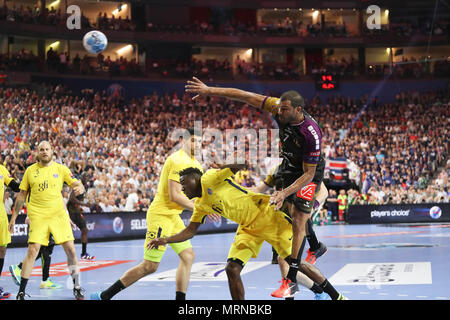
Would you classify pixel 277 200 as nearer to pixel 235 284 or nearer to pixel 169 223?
pixel 235 284

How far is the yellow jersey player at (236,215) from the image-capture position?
7484mm

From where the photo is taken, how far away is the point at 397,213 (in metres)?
32.9

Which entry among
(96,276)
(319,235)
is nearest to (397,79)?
(319,235)

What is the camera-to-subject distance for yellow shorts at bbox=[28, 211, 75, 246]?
10172 mm

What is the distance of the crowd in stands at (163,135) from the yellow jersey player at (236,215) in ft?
51.5

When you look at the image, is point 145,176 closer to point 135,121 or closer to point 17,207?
point 135,121

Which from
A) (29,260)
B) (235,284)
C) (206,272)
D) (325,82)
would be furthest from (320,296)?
(325,82)

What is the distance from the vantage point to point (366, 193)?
34719mm

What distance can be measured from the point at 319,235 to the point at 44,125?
1256 centimetres

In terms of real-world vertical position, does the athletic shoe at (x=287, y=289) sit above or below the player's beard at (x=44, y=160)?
below

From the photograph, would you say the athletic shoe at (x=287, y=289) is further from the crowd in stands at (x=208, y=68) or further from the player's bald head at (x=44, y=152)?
the crowd in stands at (x=208, y=68)

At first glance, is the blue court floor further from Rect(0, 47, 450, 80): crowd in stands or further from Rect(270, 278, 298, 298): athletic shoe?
Rect(0, 47, 450, 80): crowd in stands

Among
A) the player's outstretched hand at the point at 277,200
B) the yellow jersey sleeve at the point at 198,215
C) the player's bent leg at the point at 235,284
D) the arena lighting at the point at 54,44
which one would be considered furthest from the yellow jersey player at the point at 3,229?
the arena lighting at the point at 54,44

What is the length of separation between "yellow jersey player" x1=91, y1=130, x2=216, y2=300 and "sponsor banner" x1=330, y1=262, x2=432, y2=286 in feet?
12.0
